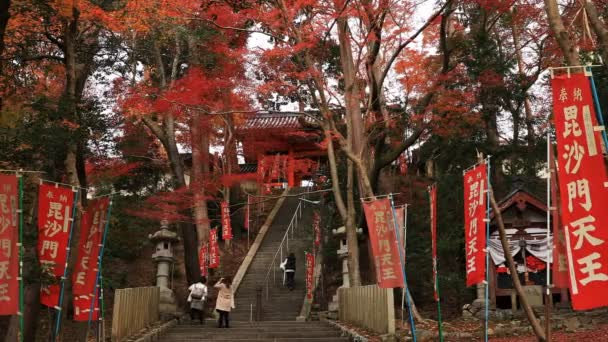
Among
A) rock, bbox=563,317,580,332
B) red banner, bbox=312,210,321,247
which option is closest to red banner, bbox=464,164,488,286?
rock, bbox=563,317,580,332

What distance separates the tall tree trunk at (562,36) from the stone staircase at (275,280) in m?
11.9

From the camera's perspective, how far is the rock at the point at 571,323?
12.7 metres

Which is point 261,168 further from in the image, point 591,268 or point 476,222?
point 591,268

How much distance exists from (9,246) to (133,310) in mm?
5299

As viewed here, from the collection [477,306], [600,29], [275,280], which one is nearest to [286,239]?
[275,280]

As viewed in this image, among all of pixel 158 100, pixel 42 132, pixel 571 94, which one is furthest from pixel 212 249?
pixel 571 94

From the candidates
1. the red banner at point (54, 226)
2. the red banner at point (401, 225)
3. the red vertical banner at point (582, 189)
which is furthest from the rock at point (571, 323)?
the red banner at point (54, 226)

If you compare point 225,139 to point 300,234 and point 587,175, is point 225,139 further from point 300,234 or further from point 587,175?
point 587,175

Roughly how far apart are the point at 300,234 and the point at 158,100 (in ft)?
36.8

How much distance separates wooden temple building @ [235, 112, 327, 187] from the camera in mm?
30656

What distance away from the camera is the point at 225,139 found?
2381 centimetres

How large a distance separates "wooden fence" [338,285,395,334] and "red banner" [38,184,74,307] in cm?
565

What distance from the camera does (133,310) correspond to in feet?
44.4

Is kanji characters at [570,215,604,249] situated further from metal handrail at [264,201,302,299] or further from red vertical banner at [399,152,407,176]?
red vertical banner at [399,152,407,176]
